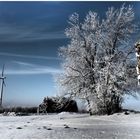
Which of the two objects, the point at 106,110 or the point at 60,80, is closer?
the point at 106,110

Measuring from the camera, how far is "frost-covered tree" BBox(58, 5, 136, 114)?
1355 inches

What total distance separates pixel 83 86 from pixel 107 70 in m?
3.34

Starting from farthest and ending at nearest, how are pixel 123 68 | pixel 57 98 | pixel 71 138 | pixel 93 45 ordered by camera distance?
Result: pixel 57 98 → pixel 93 45 → pixel 123 68 → pixel 71 138

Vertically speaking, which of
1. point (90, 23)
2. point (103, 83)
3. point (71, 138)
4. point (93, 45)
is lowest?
point (71, 138)

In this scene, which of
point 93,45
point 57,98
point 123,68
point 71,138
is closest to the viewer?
point 71,138

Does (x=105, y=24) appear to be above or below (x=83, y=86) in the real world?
above

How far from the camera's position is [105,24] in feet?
122

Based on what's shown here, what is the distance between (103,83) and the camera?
3456cm

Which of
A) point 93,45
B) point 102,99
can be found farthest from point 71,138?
point 93,45

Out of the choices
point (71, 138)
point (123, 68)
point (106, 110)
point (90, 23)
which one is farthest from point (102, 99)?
point (71, 138)

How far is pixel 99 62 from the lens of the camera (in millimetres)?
35656

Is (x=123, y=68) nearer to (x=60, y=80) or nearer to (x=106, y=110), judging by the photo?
(x=106, y=110)

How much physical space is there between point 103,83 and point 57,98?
22.1 feet

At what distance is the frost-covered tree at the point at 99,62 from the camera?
34.4m
